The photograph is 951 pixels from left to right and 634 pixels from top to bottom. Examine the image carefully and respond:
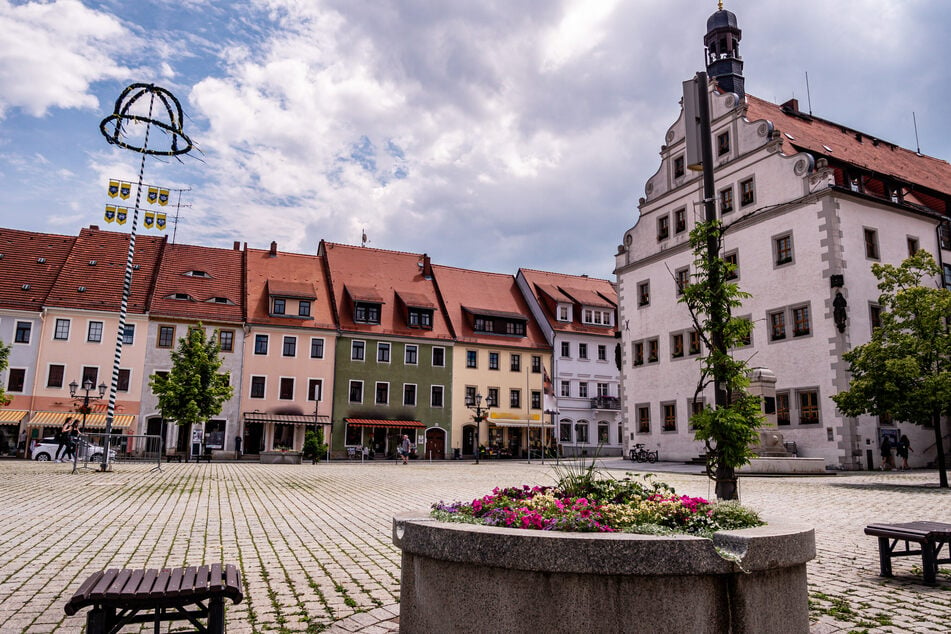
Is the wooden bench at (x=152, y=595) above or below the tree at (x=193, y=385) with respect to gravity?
below

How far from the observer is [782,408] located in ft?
100

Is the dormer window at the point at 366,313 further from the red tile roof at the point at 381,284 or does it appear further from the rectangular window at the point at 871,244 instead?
the rectangular window at the point at 871,244

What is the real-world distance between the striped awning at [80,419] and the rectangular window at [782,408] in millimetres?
34407

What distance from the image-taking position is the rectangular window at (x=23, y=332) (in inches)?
1604

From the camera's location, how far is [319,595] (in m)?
6.40

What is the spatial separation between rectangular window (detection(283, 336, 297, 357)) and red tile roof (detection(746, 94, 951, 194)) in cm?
2991

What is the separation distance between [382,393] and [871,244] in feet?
99.6

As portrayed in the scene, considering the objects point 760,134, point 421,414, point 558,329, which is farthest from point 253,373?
point 760,134

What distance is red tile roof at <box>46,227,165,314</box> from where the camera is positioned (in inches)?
1679

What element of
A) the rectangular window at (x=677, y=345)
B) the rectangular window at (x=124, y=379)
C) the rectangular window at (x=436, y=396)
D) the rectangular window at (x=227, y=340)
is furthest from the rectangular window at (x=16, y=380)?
the rectangular window at (x=677, y=345)

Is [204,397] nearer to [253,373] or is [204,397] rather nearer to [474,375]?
[253,373]

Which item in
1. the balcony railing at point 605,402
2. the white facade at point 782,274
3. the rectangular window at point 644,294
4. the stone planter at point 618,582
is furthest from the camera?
the balcony railing at point 605,402

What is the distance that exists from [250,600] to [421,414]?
4310 centimetres

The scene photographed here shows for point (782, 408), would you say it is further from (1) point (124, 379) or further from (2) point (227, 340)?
(1) point (124, 379)
